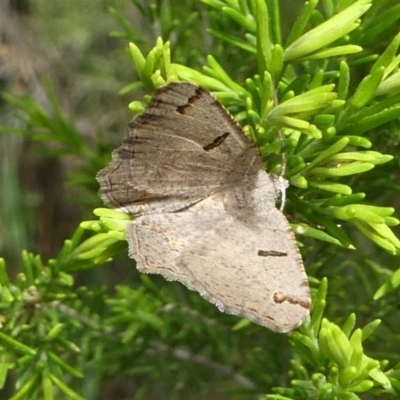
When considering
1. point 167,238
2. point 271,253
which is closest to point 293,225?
point 271,253

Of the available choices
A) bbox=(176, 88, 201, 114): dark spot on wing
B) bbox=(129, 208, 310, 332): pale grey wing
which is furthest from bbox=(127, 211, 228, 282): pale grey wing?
bbox=(176, 88, 201, 114): dark spot on wing

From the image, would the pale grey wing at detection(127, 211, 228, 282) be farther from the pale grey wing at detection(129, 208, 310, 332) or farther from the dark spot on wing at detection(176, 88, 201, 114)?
the dark spot on wing at detection(176, 88, 201, 114)

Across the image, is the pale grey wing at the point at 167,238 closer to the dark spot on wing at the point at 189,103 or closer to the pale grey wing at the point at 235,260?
the pale grey wing at the point at 235,260

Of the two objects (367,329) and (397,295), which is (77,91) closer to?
(397,295)

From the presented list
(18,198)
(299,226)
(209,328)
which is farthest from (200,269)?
(18,198)

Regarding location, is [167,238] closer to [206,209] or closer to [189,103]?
[206,209]

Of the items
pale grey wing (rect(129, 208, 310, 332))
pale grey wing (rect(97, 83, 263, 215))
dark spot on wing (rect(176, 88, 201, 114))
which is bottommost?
pale grey wing (rect(129, 208, 310, 332))
